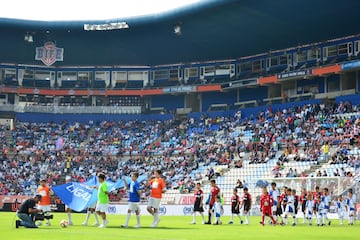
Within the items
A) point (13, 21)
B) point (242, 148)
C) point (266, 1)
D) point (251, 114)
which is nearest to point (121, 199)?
point (242, 148)

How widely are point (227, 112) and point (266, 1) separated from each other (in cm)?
1538

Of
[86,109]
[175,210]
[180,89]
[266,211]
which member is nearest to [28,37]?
[86,109]

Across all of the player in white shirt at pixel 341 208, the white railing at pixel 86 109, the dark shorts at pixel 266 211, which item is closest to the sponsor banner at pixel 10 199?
the white railing at pixel 86 109

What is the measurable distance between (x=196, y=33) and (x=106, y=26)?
32.6 feet

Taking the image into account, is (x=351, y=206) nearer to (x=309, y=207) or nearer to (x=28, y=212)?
(x=309, y=207)

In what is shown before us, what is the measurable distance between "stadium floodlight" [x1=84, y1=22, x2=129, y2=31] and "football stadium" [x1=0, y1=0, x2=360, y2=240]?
12cm

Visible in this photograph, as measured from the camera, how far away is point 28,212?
24.8m

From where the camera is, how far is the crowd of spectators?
54.2 meters

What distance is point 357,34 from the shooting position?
61.7 meters

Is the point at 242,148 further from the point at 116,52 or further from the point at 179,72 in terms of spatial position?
the point at 116,52

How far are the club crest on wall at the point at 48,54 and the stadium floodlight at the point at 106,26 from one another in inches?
261

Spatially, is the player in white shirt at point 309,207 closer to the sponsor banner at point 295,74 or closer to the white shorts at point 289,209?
the white shorts at point 289,209

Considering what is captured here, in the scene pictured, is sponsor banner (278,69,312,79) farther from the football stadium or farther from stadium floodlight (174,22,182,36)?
stadium floodlight (174,22,182,36)

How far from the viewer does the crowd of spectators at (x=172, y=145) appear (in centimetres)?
5425
